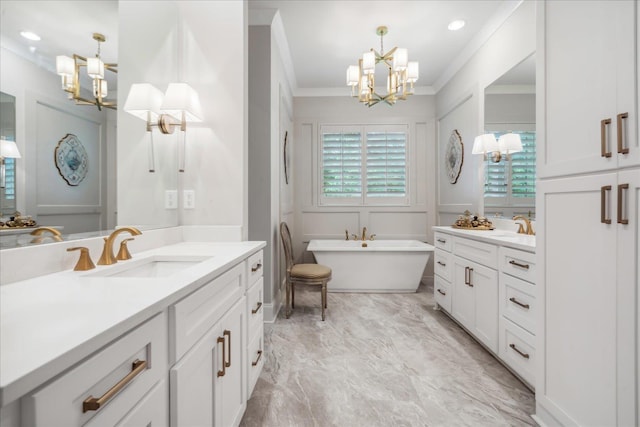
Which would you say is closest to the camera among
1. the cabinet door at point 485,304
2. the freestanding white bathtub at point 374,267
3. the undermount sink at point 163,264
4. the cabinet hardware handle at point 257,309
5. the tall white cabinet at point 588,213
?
the tall white cabinet at point 588,213

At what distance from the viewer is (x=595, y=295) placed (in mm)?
1177

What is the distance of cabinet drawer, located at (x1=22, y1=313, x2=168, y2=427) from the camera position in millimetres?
452

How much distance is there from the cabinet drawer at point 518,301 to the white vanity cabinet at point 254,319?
165 centimetres

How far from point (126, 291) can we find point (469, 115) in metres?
3.88

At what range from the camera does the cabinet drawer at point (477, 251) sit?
7.15 ft

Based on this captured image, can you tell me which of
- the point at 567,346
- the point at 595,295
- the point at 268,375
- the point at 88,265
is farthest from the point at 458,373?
the point at 88,265

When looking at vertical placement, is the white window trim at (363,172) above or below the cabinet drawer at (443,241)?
above

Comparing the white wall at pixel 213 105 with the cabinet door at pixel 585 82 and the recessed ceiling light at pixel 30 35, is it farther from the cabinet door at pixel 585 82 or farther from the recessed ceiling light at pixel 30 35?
the cabinet door at pixel 585 82

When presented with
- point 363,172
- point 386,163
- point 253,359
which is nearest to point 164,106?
point 253,359

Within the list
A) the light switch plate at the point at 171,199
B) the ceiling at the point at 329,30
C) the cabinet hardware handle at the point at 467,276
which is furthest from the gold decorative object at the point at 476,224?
the light switch plate at the point at 171,199

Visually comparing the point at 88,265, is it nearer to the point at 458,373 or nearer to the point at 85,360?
the point at 85,360

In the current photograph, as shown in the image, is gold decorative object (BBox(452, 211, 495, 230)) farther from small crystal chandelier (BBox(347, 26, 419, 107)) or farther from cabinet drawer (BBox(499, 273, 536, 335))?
small crystal chandelier (BBox(347, 26, 419, 107))

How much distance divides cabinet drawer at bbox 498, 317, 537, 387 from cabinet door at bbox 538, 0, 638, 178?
105 centimetres

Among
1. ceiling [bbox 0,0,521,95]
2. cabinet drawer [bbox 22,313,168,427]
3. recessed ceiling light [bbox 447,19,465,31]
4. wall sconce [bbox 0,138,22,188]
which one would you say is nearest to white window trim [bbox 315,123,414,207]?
ceiling [bbox 0,0,521,95]
